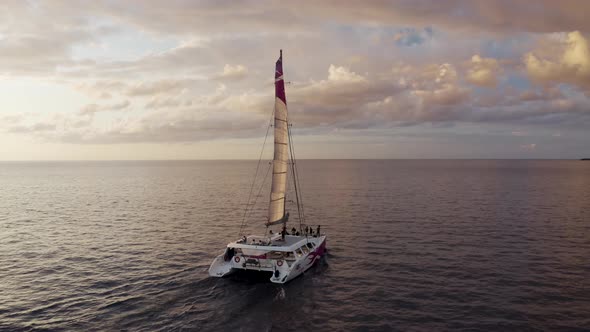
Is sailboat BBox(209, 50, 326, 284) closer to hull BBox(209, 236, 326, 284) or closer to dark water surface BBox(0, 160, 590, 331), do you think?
hull BBox(209, 236, 326, 284)

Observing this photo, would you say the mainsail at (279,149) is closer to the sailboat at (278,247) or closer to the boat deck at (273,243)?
the sailboat at (278,247)

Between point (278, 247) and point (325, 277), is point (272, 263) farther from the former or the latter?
point (325, 277)

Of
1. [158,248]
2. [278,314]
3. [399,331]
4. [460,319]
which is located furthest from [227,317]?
[158,248]

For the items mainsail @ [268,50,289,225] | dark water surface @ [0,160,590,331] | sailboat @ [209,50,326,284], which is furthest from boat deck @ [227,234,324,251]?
dark water surface @ [0,160,590,331]

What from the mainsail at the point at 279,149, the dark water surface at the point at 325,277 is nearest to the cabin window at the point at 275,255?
the dark water surface at the point at 325,277

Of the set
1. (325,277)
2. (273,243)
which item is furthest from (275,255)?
(325,277)

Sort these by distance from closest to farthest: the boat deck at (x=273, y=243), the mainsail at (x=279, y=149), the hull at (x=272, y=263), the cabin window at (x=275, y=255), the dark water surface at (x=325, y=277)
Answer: the dark water surface at (x=325, y=277) < the hull at (x=272, y=263) < the boat deck at (x=273, y=243) < the cabin window at (x=275, y=255) < the mainsail at (x=279, y=149)

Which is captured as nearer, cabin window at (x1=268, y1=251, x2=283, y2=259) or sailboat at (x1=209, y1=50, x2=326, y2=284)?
sailboat at (x1=209, y1=50, x2=326, y2=284)
